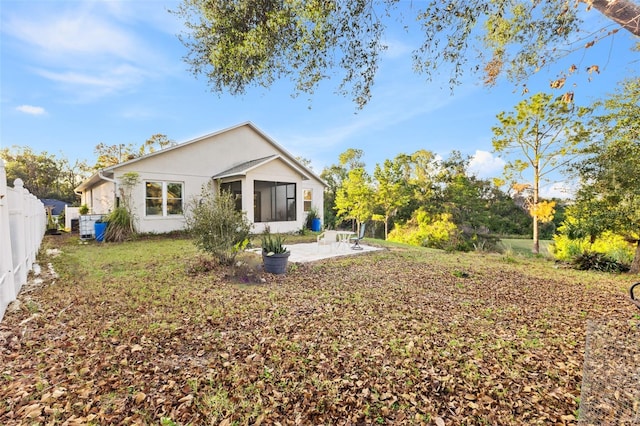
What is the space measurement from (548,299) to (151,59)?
38.5 feet

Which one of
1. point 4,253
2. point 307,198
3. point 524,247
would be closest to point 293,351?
point 4,253

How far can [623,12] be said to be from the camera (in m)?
3.24

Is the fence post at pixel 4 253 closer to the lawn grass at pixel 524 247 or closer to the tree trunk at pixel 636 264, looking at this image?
the tree trunk at pixel 636 264

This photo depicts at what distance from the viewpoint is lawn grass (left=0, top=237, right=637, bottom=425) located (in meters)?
2.30

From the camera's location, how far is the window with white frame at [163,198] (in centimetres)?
1320

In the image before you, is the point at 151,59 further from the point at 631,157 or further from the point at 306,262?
the point at 631,157

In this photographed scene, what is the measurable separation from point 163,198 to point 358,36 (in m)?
11.8

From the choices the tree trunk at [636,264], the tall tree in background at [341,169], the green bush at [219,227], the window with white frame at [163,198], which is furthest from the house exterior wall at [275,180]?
the tall tree in background at [341,169]

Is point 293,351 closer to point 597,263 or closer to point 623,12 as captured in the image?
point 623,12

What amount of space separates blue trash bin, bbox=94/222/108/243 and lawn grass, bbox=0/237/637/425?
619cm

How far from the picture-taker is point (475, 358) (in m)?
3.13

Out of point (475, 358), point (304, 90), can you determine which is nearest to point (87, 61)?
point (304, 90)

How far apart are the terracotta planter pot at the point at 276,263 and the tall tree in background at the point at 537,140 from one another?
542 inches

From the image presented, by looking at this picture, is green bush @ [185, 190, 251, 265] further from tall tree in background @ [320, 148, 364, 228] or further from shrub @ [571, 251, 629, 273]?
tall tree in background @ [320, 148, 364, 228]
